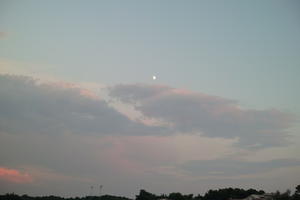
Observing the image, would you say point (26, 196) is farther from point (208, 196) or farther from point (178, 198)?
point (208, 196)

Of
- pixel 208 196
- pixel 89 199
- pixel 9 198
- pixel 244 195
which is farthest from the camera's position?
pixel 89 199

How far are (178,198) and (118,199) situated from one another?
112 feet

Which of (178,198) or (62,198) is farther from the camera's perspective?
(62,198)

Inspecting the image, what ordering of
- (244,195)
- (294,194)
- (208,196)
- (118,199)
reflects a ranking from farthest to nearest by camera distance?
(118,199)
(208,196)
(244,195)
(294,194)

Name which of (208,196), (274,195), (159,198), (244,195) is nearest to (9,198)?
(159,198)

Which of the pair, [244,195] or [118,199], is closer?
[244,195]

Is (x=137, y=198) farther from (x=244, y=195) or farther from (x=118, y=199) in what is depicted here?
(x=244, y=195)

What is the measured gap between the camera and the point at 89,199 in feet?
458

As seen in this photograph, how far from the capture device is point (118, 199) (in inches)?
5157

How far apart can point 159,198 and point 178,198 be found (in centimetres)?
659

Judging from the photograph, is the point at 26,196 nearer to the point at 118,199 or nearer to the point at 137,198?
the point at 118,199

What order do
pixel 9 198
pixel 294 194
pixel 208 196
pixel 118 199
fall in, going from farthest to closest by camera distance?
pixel 118 199 → pixel 9 198 → pixel 208 196 → pixel 294 194

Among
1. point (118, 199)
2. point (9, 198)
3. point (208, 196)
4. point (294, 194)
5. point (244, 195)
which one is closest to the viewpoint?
point (294, 194)

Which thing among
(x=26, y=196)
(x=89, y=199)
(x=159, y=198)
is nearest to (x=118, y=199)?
(x=89, y=199)
